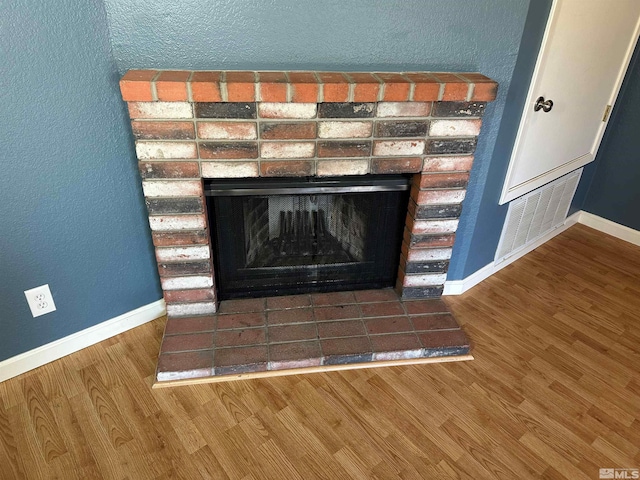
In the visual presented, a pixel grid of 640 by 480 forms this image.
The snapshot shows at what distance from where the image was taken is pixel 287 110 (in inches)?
62.5

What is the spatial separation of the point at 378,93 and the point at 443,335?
1.04m

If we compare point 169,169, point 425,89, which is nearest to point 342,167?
point 425,89

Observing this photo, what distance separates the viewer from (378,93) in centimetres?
159

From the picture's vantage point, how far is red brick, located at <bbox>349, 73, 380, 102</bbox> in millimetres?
1567

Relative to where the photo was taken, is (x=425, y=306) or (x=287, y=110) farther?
(x=425, y=306)

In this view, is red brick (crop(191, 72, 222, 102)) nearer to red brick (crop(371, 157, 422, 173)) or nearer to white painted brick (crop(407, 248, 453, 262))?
red brick (crop(371, 157, 422, 173))

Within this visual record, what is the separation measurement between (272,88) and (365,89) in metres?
0.31

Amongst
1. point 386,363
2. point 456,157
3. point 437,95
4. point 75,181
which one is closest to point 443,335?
point 386,363

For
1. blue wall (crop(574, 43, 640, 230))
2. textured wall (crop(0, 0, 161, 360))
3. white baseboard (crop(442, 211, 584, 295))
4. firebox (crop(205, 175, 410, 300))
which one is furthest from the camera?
blue wall (crop(574, 43, 640, 230))

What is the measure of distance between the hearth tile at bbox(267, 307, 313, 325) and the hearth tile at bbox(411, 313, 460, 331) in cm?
46

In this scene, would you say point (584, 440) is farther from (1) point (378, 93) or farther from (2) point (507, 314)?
(1) point (378, 93)

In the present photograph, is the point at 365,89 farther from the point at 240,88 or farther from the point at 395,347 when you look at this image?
the point at 395,347

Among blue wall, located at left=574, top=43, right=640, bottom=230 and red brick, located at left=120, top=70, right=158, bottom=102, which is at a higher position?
red brick, located at left=120, top=70, right=158, bottom=102

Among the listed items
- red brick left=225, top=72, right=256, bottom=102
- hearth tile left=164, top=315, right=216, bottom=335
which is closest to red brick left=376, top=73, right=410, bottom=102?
red brick left=225, top=72, right=256, bottom=102
